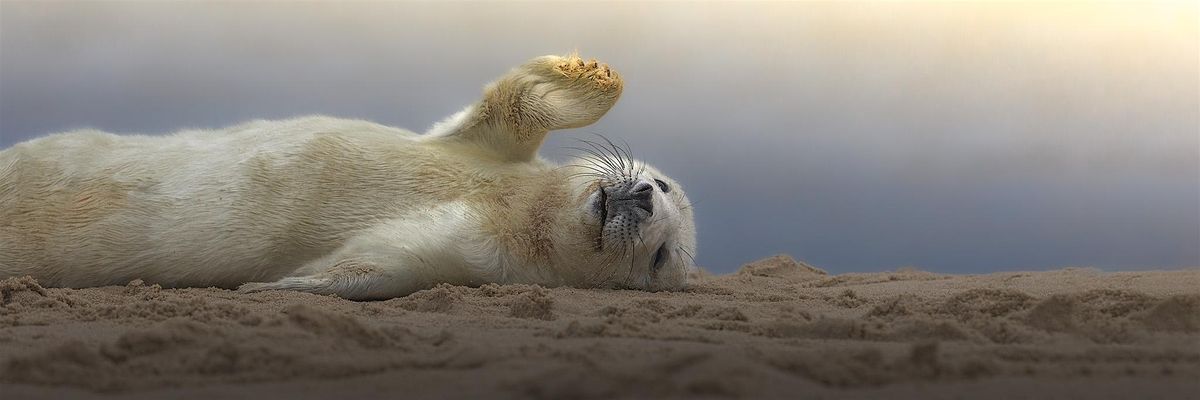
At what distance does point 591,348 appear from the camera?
338 cm

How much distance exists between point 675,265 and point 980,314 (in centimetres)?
230

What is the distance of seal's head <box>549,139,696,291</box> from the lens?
6.27m

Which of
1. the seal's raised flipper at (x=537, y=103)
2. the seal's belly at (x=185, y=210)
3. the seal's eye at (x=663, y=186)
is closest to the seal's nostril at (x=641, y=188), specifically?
the seal's eye at (x=663, y=186)

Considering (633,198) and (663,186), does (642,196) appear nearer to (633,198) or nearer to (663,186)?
(633,198)

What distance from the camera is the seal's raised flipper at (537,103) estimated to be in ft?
22.6

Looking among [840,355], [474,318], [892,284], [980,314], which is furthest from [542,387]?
[892,284]

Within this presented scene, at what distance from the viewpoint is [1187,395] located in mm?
2916

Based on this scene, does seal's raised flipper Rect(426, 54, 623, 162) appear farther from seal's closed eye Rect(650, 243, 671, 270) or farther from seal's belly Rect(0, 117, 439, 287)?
seal's closed eye Rect(650, 243, 671, 270)

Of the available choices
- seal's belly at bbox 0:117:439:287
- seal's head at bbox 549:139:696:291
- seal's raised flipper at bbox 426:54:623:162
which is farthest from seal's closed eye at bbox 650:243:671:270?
seal's belly at bbox 0:117:439:287

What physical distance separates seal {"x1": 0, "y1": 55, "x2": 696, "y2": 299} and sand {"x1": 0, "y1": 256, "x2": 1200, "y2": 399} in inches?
29.6

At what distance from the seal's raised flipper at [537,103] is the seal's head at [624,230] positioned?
35 cm

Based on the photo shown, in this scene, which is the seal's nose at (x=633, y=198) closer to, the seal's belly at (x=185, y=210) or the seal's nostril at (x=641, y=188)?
the seal's nostril at (x=641, y=188)

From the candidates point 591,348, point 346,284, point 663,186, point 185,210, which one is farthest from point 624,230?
point 591,348

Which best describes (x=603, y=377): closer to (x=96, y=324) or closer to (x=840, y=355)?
(x=840, y=355)
